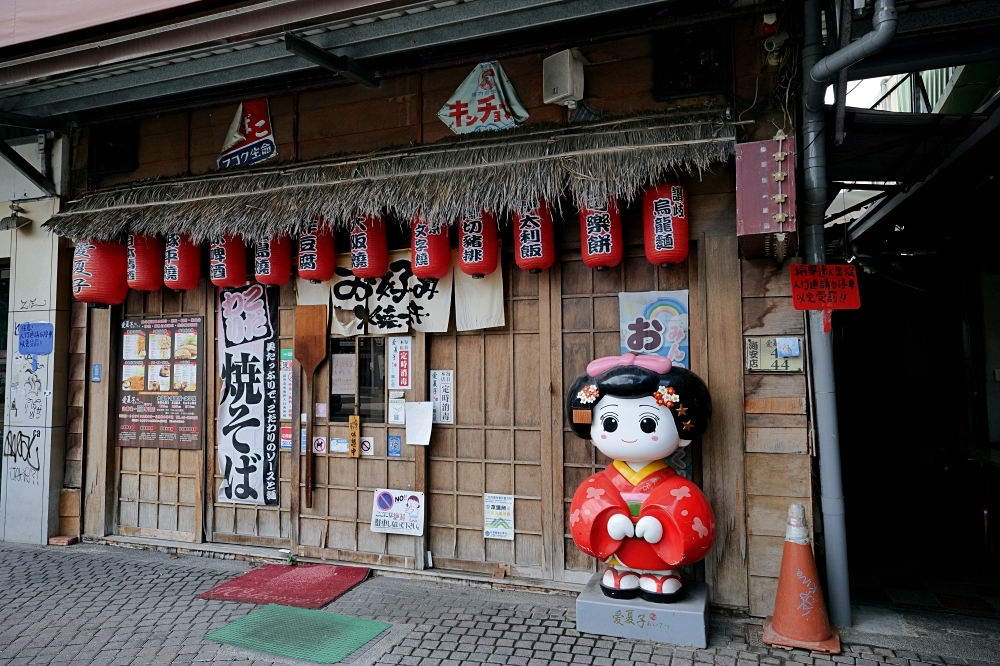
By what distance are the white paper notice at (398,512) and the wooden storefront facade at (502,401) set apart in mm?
111

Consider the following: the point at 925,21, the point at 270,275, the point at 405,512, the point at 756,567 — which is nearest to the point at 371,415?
the point at 405,512

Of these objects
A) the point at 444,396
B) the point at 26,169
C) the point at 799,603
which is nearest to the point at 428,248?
the point at 444,396

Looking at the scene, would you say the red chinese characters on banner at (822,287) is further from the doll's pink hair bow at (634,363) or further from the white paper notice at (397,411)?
the white paper notice at (397,411)

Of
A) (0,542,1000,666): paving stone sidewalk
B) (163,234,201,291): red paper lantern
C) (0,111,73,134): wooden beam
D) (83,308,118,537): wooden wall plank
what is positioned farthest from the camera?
(83,308,118,537): wooden wall plank

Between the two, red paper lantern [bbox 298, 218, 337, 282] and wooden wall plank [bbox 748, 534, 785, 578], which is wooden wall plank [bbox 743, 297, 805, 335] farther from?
red paper lantern [bbox 298, 218, 337, 282]

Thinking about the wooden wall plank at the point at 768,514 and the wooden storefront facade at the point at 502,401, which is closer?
the wooden wall plank at the point at 768,514

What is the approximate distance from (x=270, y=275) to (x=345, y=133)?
64.2 inches

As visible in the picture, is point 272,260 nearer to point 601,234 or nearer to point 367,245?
point 367,245

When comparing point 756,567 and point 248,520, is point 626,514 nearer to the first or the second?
point 756,567

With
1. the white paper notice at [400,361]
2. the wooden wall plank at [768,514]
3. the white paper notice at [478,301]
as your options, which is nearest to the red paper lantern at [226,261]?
the white paper notice at [400,361]

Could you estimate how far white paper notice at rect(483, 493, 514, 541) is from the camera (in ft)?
20.0

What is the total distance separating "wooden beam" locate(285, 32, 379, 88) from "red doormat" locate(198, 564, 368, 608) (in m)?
4.69

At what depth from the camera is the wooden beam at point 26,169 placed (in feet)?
24.1

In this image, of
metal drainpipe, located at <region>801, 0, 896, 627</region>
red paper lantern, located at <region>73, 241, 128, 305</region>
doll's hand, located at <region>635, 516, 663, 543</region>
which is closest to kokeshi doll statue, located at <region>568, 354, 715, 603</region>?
doll's hand, located at <region>635, 516, 663, 543</region>
